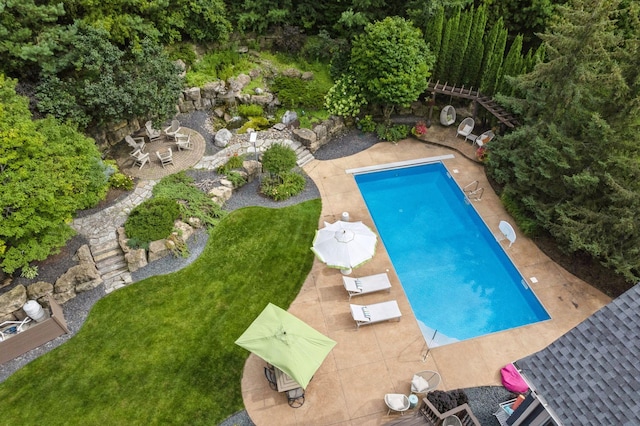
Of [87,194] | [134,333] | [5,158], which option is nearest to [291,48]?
[87,194]

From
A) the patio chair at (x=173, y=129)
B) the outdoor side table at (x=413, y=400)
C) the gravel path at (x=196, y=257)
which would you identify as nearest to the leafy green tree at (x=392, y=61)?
the gravel path at (x=196, y=257)

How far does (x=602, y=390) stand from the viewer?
355 inches

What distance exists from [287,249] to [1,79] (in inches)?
463

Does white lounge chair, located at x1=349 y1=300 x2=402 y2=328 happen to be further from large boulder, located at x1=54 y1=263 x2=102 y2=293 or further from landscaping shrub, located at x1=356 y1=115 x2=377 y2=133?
landscaping shrub, located at x1=356 y1=115 x2=377 y2=133

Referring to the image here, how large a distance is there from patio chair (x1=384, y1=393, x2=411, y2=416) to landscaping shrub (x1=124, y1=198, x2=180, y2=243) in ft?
33.5

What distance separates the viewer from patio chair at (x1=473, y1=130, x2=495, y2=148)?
70.8 feet

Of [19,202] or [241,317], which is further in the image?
[241,317]

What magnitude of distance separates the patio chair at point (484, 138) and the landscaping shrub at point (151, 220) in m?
15.6

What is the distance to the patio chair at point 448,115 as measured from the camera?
74.9 feet

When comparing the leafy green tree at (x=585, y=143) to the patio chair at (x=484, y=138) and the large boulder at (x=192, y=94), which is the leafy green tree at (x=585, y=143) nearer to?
the patio chair at (x=484, y=138)

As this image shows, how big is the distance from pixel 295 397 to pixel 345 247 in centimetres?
521

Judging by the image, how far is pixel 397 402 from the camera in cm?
1223

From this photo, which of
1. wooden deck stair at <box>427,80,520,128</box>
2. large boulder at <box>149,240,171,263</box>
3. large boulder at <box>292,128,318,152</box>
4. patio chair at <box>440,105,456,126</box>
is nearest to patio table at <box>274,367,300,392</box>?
large boulder at <box>149,240,171,263</box>

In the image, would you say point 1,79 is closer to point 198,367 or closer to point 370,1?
point 198,367
